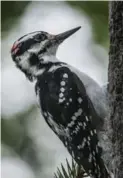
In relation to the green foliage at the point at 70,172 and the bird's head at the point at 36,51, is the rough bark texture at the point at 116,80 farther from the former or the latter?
the bird's head at the point at 36,51

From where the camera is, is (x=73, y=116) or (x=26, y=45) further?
(x=26, y=45)

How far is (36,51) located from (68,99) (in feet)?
1.46

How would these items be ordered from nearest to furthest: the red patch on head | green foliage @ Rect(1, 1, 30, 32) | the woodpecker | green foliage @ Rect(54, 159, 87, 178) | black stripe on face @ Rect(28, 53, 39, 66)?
green foliage @ Rect(54, 159, 87, 178), the woodpecker, the red patch on head, black stripe on face @ Rect(28, 53, 39, 66), green foliage @ Rect(1, 1, 30, 32)

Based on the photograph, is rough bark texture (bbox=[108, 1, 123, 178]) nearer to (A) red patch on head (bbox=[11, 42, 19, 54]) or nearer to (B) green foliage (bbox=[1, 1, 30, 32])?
(A) red patch on head (bbox=[11, 42, 19, 54])

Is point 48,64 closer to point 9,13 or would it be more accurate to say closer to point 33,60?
point 33,60

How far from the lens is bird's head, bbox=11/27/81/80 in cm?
368

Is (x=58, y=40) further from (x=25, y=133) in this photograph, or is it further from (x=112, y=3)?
(x=25, y=133)

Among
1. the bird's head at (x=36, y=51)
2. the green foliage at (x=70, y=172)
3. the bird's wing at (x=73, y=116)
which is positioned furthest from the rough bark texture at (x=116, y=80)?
the bird's head at (x=36, y=51)

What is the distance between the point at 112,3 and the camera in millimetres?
2949

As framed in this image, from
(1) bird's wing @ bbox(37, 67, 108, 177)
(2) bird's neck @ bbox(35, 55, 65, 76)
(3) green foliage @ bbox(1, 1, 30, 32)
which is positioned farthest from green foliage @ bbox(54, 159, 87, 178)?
(3) green foliage @ bbox(1, 1, 30, 32)

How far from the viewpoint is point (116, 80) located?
287 centimetres

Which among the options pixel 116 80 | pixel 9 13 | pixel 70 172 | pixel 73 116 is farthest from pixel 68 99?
pixel 9 13

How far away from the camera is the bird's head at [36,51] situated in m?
3.68

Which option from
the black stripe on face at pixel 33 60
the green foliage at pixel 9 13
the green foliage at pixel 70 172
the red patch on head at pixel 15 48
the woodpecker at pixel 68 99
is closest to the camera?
the green foliage at pixel 70 172
